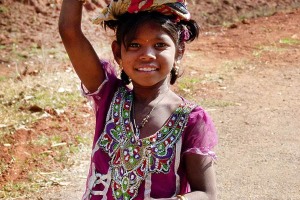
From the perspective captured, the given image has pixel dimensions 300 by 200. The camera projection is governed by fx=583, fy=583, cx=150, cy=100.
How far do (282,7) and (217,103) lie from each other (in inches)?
197

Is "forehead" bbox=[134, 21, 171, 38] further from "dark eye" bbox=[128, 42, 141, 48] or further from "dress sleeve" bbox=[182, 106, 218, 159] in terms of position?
"dress sleeve" bbox=[182, 106, 218, 159]

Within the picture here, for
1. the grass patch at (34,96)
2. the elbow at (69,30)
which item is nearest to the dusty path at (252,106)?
the grass patch at (34,96)

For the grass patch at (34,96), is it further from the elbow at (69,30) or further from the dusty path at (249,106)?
the elbow at (69,30)

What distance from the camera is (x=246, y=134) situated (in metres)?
4.77

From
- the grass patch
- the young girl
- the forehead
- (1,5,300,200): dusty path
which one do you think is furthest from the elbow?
the grass patch

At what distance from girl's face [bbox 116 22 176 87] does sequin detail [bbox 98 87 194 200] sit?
0.56 feet

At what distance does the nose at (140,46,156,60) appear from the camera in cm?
216

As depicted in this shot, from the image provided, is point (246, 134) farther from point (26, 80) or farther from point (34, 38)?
point (34, 38)

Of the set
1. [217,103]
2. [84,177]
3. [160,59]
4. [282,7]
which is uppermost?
[282,7]

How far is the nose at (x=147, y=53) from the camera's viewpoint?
7.08ft

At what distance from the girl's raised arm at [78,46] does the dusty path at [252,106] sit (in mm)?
1652

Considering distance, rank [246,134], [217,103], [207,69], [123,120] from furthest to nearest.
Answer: [207,69] → [217,103] → [246,134] → [123,120]

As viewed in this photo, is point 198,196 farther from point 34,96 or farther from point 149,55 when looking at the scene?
point 34,96

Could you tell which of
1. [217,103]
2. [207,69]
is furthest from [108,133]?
[207,69]
